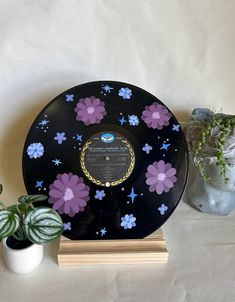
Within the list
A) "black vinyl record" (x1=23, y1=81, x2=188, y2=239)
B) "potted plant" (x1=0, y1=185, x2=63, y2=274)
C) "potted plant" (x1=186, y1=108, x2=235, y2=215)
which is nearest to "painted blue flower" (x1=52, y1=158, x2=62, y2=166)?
"black vinyl record" (x1=23, y1=81, x2=188, y2=239)

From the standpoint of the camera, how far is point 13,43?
814mm

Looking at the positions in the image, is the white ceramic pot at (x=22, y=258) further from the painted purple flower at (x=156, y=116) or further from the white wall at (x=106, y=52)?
the painted purple flower at (x=156, y=116)

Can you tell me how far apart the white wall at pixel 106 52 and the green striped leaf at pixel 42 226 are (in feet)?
0.82

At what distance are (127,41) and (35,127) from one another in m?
0.28

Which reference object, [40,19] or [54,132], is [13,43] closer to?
[40,19]

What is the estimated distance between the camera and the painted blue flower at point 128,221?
0.78 m

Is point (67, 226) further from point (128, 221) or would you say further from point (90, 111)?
point (90, 111)

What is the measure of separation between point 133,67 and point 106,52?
7 cm

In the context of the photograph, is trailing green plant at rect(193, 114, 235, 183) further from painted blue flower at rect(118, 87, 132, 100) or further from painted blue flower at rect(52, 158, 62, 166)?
painted blue flower at rect(52, 158, 62, 166)

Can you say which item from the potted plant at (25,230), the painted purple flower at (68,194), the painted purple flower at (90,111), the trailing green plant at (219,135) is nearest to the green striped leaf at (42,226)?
the potted plant at (25,230)

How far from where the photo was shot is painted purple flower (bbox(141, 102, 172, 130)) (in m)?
0.80

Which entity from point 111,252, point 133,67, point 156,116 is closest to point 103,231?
point 111,252

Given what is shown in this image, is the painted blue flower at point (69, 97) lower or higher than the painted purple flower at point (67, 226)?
higher

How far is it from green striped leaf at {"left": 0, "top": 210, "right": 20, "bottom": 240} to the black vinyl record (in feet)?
0.40
